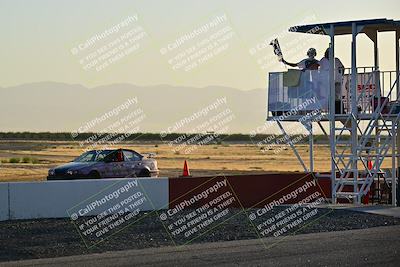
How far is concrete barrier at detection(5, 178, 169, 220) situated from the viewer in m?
19.0

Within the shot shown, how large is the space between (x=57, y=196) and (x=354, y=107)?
8956mm

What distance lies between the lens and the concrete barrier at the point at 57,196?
62.2ft

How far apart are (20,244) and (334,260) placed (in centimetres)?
524

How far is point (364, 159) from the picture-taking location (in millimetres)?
25953

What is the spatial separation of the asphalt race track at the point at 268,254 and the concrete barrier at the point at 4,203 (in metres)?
4.08

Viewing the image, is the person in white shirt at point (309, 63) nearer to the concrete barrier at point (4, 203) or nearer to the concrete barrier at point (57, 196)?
the concrete barrier at point (57, 196)

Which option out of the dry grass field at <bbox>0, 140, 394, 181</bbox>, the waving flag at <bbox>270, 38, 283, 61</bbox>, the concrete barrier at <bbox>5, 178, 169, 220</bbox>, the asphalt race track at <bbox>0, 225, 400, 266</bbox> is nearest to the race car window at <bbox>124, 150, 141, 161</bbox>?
the dry grass field at <bbox>0, 140, 394, 181</bbox>

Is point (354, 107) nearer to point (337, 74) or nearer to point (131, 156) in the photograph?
point (337, 74)

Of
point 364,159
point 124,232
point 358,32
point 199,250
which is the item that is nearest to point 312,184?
point 364,159

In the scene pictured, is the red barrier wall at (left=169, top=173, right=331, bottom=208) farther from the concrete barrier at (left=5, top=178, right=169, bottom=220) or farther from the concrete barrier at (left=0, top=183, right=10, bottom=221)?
the concrete barrier at (left=0, top=183, right=10, bottom=221)

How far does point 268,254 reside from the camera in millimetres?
15094

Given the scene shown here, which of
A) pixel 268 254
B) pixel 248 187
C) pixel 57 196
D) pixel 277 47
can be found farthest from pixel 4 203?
pixel 277 47

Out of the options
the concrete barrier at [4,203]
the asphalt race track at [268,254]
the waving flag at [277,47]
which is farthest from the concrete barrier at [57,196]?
the waving flag at [277,47]

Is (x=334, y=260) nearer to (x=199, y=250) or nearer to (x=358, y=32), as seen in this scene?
(x=199, y=250)
